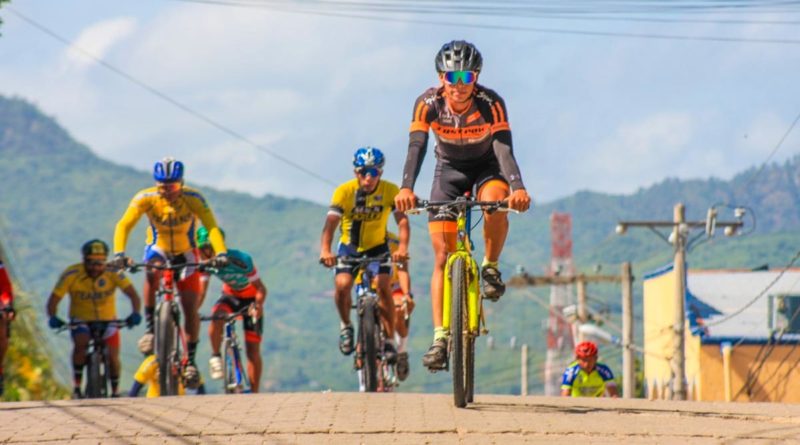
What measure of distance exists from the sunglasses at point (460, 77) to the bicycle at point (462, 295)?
897 millimetres

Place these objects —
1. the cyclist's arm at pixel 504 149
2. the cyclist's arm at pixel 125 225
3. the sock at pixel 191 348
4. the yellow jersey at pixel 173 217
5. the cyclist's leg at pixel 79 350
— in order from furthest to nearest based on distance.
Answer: the cyclist's leg at pixel 79 350 < the sock at pixel 191 348 < the yellow jersey at pixel 173 217 < the cyclist's arm at pixel 125 225 < the cyclist's arm at pixel 504 149

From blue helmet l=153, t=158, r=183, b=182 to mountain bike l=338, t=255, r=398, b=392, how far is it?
190 cm

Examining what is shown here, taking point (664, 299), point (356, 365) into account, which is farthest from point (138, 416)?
point (664, 299)

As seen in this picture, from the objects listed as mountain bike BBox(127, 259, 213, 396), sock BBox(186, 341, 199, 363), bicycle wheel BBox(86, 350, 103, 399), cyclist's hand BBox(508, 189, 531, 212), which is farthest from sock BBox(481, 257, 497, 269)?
bicycle wheel BBox(86, 350, 103, 399)

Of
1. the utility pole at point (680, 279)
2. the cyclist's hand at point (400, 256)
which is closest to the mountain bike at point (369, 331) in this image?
the cyclist's hand at point (400, 256)

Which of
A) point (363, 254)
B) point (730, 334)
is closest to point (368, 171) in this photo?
point (363, 254)

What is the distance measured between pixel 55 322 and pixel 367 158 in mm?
4566

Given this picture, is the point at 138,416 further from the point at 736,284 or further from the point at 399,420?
the point at 736,284

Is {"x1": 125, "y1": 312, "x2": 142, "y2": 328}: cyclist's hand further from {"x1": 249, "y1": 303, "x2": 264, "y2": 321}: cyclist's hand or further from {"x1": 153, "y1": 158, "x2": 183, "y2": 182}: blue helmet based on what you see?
{"x1": 153, "y1": 158, "x2": 183, "y2": 182}: blue helmet

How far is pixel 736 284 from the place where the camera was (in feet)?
197

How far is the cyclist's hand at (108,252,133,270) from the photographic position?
54.7ft

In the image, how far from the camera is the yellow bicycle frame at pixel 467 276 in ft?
43.0

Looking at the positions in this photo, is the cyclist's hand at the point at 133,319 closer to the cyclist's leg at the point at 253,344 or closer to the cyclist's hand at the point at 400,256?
the cyclist's leg at the point at 253,344

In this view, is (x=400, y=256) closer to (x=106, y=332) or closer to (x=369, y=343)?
(x=369, y=343)
